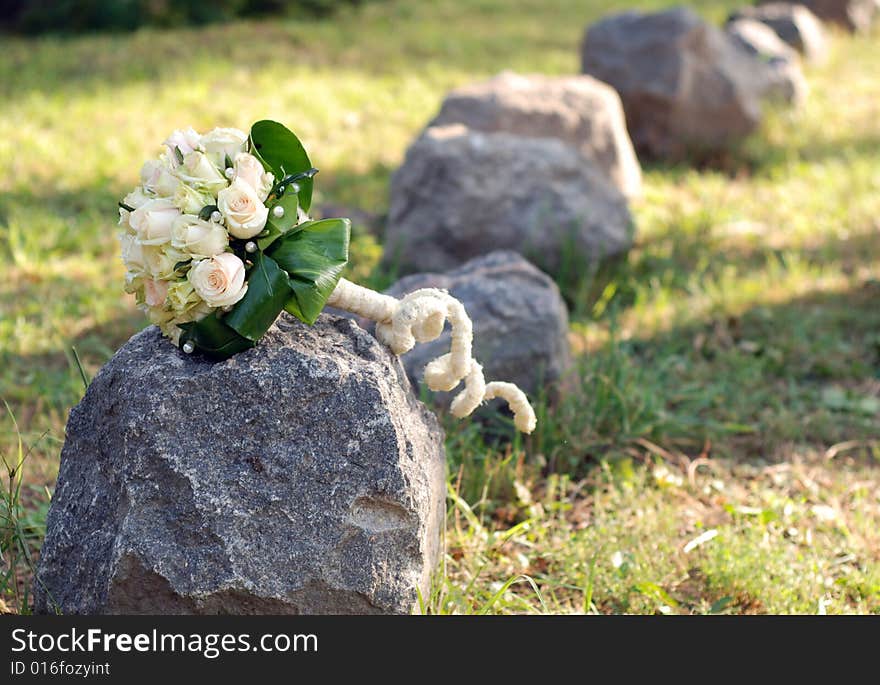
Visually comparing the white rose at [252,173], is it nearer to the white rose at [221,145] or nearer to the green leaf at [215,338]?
the white rose at [221,145]

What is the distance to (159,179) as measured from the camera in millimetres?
2164

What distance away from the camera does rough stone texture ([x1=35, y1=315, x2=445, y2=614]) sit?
209cm

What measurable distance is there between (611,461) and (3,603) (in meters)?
1.94

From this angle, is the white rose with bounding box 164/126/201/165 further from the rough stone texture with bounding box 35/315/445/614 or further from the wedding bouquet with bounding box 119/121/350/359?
the rough stone texture with bounding box 35/315/445/614

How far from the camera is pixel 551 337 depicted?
348cm

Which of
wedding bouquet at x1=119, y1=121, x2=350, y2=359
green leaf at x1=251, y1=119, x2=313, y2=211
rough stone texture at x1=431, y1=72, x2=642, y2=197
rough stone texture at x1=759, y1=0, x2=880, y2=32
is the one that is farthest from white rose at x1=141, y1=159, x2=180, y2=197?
rough stone texture at x1=759, y1=0, x2=880, y2=32

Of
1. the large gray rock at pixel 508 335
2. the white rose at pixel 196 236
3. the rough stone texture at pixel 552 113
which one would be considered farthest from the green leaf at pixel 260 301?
the rough stone texture at pixel 552 113

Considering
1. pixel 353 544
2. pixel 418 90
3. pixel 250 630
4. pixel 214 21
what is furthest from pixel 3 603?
pixel 214 21

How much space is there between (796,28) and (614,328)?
243 inches

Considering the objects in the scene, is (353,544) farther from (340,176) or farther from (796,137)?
(796,137)

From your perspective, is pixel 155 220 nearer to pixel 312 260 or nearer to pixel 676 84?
pixel 312 260

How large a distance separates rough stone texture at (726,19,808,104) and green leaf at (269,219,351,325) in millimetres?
5520

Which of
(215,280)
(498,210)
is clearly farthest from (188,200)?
(498,210)

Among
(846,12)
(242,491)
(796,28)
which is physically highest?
(242,491)
